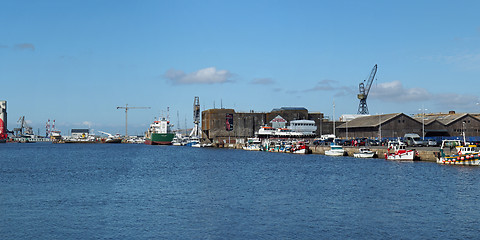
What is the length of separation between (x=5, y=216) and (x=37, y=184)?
64.8ft

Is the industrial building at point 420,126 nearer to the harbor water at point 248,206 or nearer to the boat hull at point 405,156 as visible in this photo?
the boat hull at point 405,156

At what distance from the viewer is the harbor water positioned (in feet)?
93.6

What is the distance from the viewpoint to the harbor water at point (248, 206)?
28516 millimetres

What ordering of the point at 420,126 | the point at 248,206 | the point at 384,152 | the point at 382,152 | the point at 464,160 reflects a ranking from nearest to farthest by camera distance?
the point at 248,206 < the point at 464,160 < the point at 384,152 < the point at 382,152 < the point at 420,126

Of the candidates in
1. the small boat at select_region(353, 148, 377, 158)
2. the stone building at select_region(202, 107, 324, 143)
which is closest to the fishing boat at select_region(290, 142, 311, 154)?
the small boat at select_region(353, 148, 377, 158)

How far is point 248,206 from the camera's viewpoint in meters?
36.5

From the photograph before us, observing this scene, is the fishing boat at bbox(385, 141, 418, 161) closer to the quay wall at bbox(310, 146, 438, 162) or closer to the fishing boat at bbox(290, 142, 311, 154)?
the quay wall at bbox(310, 146, 438, 162)

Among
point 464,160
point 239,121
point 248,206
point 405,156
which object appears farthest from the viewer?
point 239,121

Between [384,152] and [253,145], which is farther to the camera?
[253,145]

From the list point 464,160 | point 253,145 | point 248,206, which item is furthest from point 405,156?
point 253,145

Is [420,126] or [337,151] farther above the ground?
[420,126]

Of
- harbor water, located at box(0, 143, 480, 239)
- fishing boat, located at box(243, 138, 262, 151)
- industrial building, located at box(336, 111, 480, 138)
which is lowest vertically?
harbor water, located at box(0, 143, 480, 239)

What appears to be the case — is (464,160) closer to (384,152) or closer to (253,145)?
(384,152)

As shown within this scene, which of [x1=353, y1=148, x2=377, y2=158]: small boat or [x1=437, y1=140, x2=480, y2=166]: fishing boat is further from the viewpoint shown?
[x1=353, y1=148, x2=377, y2=158]: small boat
